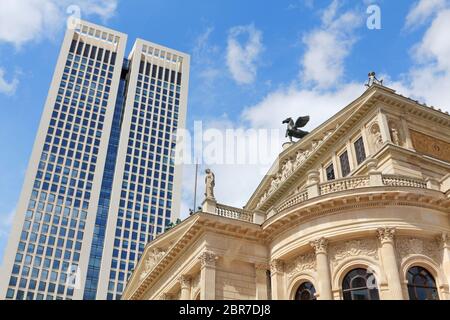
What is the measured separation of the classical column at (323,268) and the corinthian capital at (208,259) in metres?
5.23

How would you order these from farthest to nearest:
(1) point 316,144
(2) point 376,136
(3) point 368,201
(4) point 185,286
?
(1) point 316,144, (2) point 376,136, (4) point 185,286, (3) point 368,201

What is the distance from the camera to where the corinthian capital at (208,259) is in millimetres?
26484

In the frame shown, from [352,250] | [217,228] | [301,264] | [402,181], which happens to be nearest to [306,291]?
[301,264]

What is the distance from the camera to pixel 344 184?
2600 cm

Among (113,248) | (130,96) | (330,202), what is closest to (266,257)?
(330,202)

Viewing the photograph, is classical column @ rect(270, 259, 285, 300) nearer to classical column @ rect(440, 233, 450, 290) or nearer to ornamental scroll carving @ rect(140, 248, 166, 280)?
classical column @ rect(440, 233, 450, 290)

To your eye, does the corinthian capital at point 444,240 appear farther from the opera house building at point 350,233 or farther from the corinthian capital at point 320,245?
the corinthian capital at point 320,245

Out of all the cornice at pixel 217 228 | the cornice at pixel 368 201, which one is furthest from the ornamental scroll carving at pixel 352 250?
the cornice at pixel 217 228

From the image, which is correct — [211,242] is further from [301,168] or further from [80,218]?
[80,218]

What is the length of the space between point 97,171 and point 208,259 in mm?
77131

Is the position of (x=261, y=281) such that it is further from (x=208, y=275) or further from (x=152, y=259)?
(x=152, y=259)

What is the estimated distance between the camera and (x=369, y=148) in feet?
103

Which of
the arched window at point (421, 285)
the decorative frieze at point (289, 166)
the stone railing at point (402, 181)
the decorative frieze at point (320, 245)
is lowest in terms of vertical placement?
the arched window at point (421, 285)

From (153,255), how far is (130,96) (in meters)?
81.0
